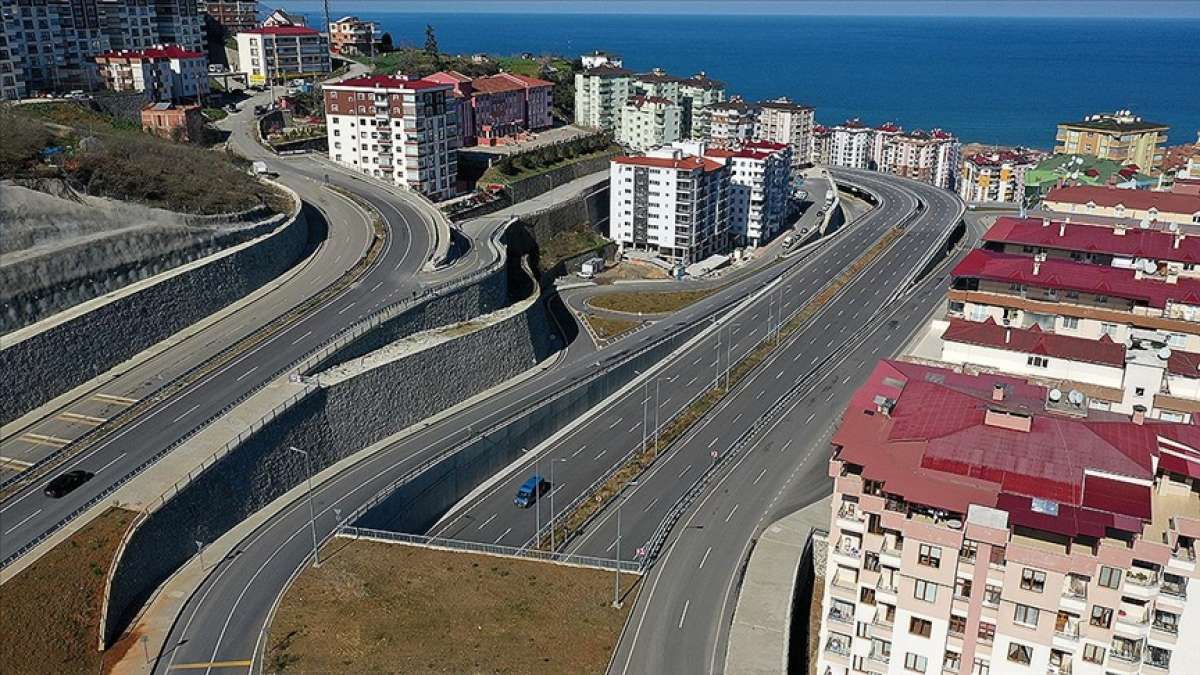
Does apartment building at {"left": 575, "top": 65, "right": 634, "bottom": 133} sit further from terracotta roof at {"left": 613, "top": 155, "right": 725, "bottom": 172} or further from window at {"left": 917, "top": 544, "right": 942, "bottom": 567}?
window at {"left": 917, "top": 544, "right": 942, "bottom": 567}

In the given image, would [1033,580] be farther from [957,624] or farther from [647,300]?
[647,300]

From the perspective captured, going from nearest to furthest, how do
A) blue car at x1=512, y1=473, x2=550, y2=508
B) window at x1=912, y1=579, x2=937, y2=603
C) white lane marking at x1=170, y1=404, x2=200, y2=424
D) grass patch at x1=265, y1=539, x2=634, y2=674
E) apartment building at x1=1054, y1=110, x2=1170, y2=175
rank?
1. window at x1=912, y1=579, x2=937, y2=603
2. grass patch at x1=265, y1=539, x2=634, y2=674
3. white lane marking at x1=170, y1=404, x2=200, y2=424
4. blue car at x1=512, y1=473, x2=550, y2=508
5. apartment building at x1=1054, y1=110, x2=1170, y2=175

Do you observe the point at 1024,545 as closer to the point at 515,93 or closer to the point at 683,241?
the point at 683,241

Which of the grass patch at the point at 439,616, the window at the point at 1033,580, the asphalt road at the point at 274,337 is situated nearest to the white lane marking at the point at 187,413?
the asphalt road at the point at 274,337

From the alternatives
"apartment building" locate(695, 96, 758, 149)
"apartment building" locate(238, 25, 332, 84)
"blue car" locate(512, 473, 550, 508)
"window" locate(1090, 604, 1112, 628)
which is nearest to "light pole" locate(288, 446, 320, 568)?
"blue car" locate(512, 473, 550, 508)

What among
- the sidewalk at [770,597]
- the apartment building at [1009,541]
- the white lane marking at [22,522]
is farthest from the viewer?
the white lane marking at [22,522]

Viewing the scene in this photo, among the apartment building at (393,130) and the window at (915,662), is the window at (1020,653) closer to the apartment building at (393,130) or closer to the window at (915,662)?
the window at (915,662)
